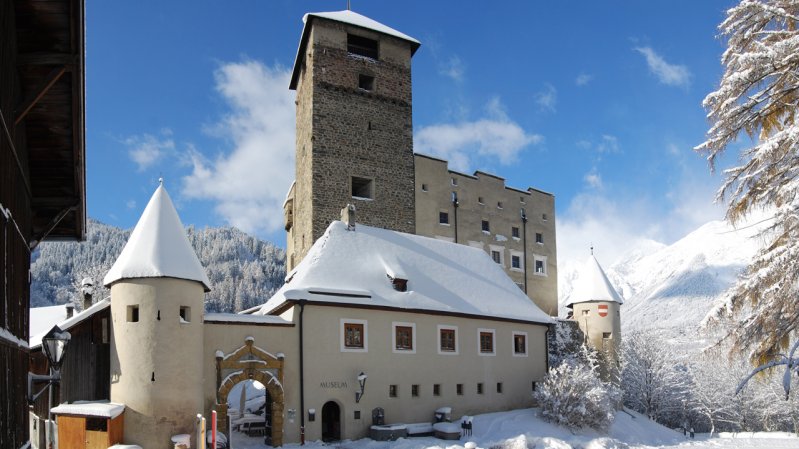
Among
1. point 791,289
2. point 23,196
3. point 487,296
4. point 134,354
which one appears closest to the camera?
point 791,289

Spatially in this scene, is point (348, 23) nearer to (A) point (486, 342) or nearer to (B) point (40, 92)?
(A) point (486, 342)

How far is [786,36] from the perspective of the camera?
866 centimetres

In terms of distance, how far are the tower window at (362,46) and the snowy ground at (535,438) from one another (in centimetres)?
2079

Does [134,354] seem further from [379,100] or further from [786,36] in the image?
[379,100]

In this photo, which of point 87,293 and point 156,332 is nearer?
point 156,332

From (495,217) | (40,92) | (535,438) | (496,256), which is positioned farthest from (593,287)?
(40,92)

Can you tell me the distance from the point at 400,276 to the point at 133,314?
36.3ft

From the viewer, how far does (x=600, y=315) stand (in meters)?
40.6

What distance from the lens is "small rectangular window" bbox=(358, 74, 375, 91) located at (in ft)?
127

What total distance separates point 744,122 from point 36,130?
34.3ft

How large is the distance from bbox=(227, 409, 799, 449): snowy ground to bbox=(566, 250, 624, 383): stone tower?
14.8 feet

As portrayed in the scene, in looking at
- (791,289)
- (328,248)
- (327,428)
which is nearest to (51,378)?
(791,289)

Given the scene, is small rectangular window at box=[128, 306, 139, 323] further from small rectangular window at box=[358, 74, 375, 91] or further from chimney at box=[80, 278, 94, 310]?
small rectangular window at box=[358, 74, 375, 91]

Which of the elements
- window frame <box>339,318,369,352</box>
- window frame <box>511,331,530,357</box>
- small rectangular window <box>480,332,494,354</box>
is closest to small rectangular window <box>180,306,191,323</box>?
window frame <box>339,318,369,352</box>
